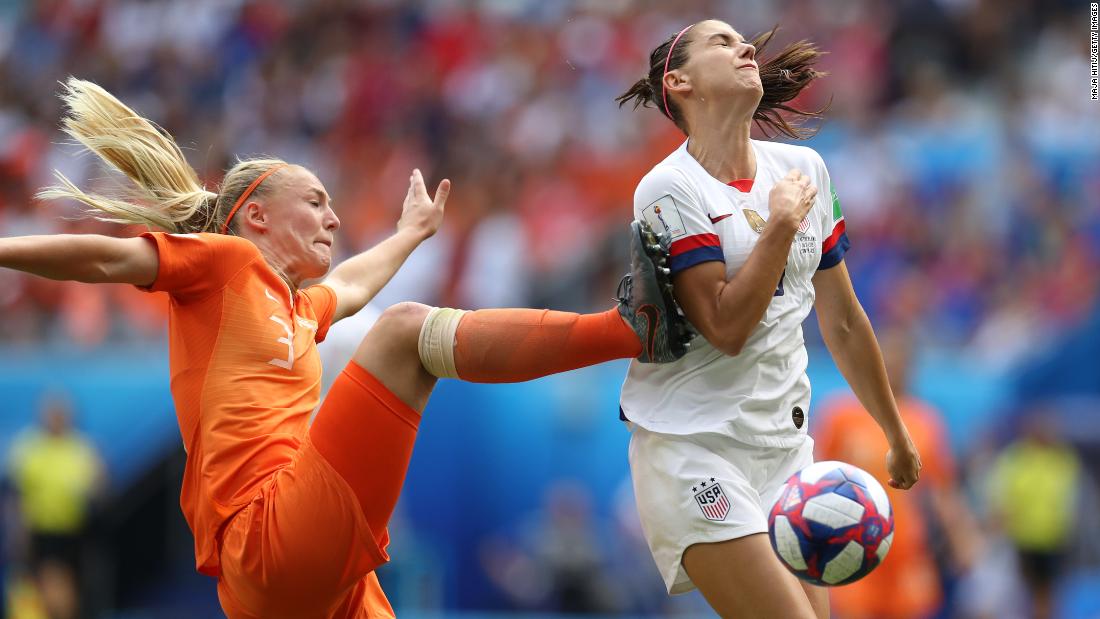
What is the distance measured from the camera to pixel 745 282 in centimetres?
385

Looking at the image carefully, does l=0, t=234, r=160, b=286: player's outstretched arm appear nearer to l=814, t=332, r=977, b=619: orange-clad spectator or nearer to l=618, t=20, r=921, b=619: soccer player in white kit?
l=618, t=20, r=921, b=619: soccer player in white kit

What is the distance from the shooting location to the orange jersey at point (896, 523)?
22.9 ft

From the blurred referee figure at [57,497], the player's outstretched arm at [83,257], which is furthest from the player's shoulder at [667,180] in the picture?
the blurred referee figure at [57,497]

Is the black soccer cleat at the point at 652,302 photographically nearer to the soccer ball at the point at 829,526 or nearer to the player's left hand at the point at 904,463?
the soccer ball at the point at 829,526

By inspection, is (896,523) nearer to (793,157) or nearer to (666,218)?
(793,157)

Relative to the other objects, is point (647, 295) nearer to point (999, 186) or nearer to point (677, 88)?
point (677, 88)

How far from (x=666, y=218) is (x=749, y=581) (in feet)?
3.40

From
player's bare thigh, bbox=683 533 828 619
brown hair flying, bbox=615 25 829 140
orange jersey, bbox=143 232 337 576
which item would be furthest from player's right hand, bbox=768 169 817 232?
orange jersey, bbox=143 232 337 576

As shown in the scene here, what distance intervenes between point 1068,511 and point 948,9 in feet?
15.3

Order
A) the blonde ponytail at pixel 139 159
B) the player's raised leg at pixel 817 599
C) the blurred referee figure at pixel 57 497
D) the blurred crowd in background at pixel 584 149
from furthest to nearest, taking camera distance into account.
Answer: the blurred referee figure at pixel 57 497, the blurred crowd in background at pixel 584 149, the blonde ponytail at pixel 139 159, the player's raised leg at pixel 817 599

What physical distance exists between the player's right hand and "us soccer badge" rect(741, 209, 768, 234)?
0.08 metres

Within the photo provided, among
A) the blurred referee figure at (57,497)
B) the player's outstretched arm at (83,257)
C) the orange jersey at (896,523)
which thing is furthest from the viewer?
the blurred referee figure at (57,497)

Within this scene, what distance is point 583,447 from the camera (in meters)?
9.41

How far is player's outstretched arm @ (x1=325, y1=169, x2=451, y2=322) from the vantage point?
4891 millimetres
